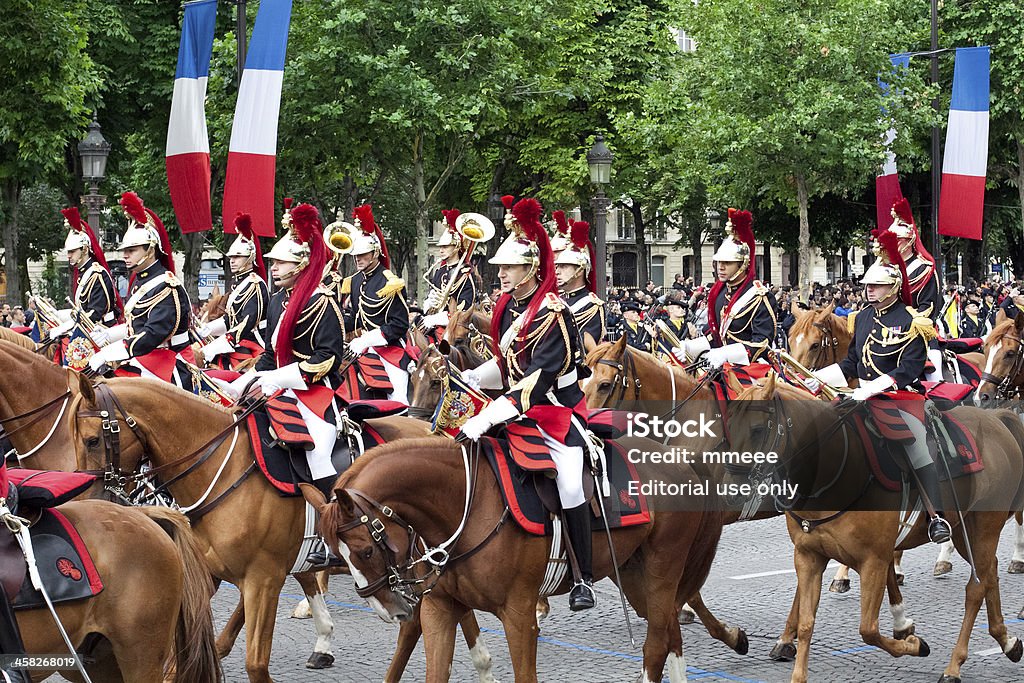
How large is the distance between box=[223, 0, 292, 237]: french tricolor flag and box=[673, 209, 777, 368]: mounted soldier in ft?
23.1

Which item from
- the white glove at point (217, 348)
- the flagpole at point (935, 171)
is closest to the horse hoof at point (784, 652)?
the white glove at point (217, 348)

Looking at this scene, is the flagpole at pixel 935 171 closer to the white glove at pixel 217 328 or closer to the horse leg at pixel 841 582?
the white glove at pixel 217 328

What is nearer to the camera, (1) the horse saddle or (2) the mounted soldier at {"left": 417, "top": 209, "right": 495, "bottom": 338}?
(1) the horse saddle

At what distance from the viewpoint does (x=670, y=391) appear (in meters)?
11.6

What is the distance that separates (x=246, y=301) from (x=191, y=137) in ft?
16.7

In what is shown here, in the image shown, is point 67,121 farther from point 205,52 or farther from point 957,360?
point 957,360

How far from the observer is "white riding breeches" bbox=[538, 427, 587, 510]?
716 centimetres

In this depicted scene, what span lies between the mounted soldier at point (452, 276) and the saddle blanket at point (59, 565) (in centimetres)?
873

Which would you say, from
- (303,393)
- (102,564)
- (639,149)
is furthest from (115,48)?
(102,564)

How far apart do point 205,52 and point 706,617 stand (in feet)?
43.5

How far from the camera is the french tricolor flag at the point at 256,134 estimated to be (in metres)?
17.2

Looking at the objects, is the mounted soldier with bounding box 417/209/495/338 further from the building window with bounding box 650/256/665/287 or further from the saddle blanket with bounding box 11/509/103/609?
the building window with bounding box 650/256/665/287

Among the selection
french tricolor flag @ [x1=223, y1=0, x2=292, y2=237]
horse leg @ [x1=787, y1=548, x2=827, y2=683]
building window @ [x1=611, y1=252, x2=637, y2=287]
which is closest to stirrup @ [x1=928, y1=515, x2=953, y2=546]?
horse leg @ [x1=787, y1=548, x2=827, y2=683]

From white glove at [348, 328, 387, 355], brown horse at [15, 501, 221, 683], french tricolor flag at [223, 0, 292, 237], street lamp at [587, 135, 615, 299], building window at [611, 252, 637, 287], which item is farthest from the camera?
building window at [611, 252, 637, 287]
